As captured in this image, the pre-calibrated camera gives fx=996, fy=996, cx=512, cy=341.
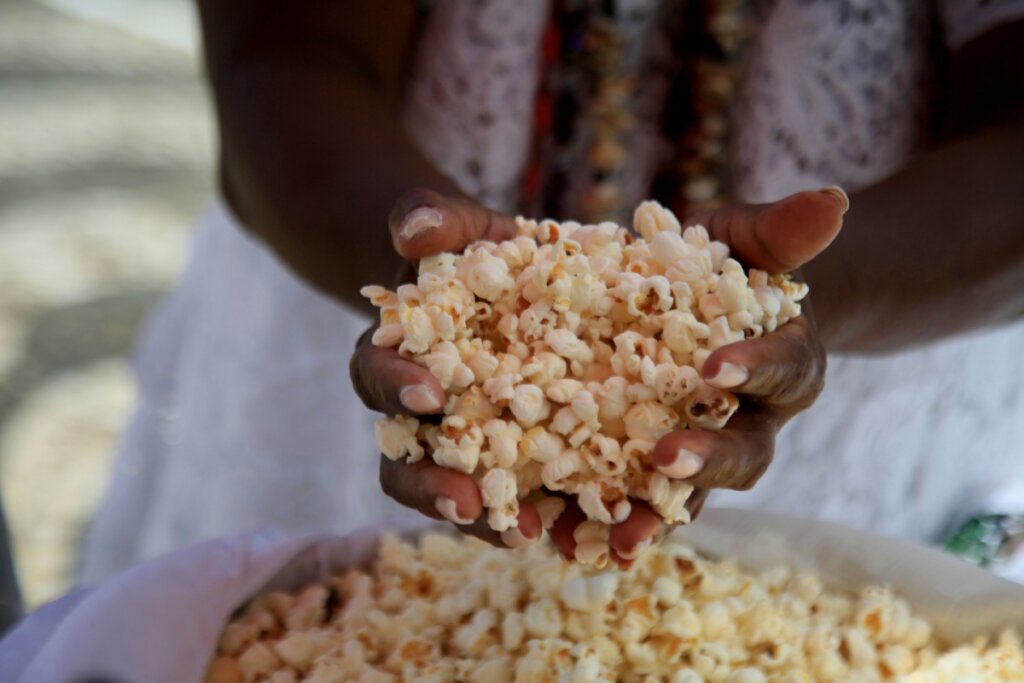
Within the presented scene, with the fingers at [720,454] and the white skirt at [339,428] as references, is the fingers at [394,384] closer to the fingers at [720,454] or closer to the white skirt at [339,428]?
the fingers at [720,454]

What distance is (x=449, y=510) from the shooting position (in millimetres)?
399

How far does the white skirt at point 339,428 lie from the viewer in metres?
0.86

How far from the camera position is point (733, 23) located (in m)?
0.78

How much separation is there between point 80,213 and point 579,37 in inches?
61.8

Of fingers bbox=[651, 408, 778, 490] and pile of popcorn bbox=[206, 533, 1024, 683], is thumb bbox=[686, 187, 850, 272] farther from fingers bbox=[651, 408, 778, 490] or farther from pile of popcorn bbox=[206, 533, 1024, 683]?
pile of popcorn bbox=[206, 533, 1024, 683]

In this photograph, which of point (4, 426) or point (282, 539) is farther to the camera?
point (4, 426)

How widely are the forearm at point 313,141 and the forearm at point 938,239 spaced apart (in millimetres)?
283

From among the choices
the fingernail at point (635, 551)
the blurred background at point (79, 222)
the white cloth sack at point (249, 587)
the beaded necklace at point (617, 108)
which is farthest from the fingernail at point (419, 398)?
the blurred background at point (79, 222)

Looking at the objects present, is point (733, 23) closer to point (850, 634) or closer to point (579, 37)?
point (579, 37)

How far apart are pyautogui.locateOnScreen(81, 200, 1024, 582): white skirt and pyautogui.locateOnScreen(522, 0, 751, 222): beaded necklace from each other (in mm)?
206

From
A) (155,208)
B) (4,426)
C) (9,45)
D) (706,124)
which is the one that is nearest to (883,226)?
(706,124)

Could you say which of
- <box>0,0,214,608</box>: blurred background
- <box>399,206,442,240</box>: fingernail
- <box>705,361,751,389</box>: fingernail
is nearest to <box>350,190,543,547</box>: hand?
<box>399,206,442,240</box>: fingernail

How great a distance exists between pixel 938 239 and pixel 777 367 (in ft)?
1.14

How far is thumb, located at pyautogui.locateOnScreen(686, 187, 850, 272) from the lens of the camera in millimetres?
418
